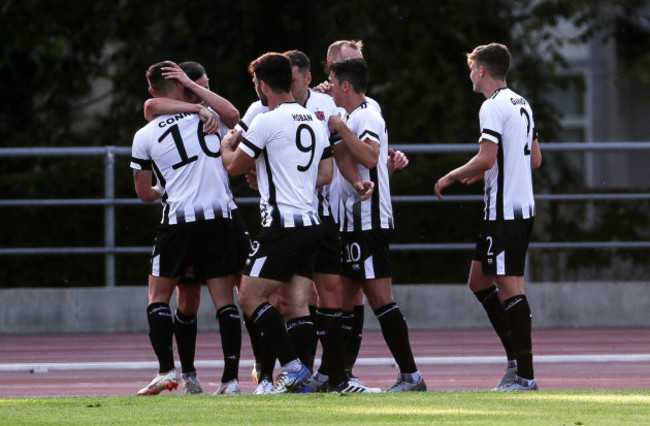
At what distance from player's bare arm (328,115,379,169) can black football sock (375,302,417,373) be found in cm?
84

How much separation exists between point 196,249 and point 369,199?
3.45 ft

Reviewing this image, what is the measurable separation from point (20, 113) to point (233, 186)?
5.85 metres

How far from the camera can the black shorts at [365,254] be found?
895 cm

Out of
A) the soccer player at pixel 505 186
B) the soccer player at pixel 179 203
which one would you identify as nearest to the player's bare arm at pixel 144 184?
the soccer player at pixel 179 203

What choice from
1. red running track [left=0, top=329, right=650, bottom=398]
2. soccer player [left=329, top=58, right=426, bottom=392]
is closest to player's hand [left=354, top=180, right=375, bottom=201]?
soccer player [left=329, top=58, right=426, bottom=392]

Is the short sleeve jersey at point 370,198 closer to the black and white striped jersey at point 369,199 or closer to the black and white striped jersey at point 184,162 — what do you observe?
the black and white striped jersey at point 369,199

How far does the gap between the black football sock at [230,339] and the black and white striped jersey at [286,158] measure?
2.83 ft

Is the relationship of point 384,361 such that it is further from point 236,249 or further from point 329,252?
point 329,252

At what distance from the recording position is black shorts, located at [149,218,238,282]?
908 cm

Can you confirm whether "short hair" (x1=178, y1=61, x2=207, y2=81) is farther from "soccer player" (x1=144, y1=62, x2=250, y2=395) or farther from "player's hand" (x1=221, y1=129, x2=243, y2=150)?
"player's hand" (x1=221, y1=129, x2=243, y2=150)

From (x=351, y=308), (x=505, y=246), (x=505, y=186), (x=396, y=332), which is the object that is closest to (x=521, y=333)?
(x=505, y=246)

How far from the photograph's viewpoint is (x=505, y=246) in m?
8.96

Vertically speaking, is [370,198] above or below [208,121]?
below

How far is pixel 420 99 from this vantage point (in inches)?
759
